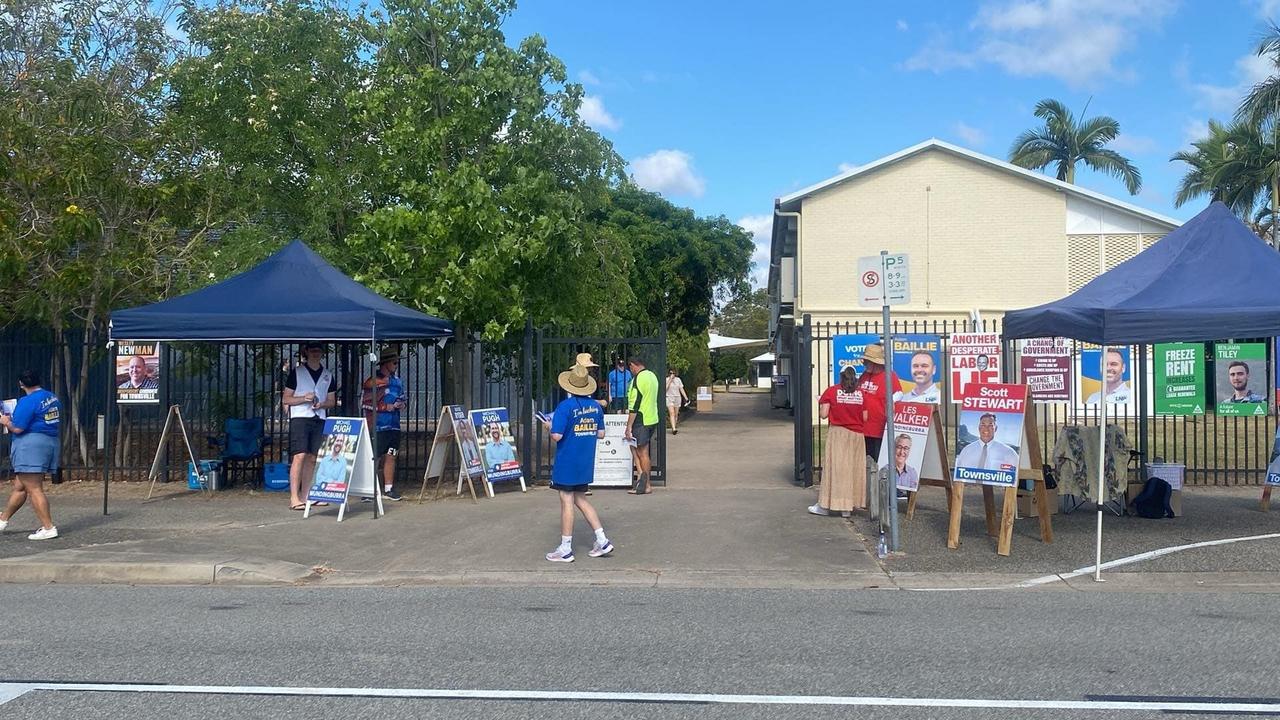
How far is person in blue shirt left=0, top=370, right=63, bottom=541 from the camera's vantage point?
32.3 feet

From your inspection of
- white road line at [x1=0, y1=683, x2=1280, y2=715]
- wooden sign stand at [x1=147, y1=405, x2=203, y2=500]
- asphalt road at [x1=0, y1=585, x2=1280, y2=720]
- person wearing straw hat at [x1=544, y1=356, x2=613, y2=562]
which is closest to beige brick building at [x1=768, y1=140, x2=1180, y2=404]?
wooden sign stand at [x1=147, y1=405, x2=203, y2=500]

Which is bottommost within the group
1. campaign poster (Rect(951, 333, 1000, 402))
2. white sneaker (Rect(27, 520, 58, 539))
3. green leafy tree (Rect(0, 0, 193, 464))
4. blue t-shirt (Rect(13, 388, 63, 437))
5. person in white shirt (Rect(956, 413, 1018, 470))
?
white sneaker (Rect(27, 520, 58, 539))

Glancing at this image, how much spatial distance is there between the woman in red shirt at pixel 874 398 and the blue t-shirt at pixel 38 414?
26.3 feet

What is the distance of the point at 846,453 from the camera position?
10938 millimetres

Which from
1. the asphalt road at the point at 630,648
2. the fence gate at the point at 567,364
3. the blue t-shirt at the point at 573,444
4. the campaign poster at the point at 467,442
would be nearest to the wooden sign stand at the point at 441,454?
the campaign poster at the point at 467,442

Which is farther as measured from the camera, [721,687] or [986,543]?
[986,543]

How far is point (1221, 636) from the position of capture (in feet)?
21.3

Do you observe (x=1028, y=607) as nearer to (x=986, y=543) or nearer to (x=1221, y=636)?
(x=1221, y=636)

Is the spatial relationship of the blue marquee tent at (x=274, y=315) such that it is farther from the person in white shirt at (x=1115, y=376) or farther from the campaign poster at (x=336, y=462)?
the person in white shirt at (x=1115, y=376)

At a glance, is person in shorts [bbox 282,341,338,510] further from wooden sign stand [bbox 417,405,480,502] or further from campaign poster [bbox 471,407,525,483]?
campaign poster [bbox 471,407,525,483]

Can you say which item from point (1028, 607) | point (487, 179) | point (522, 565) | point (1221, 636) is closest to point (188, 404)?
point (487, 179)

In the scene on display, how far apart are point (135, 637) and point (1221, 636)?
6859 millimetres

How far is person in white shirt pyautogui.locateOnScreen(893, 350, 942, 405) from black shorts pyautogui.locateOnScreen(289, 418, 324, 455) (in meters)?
7.17

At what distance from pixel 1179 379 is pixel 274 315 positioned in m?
12.0
